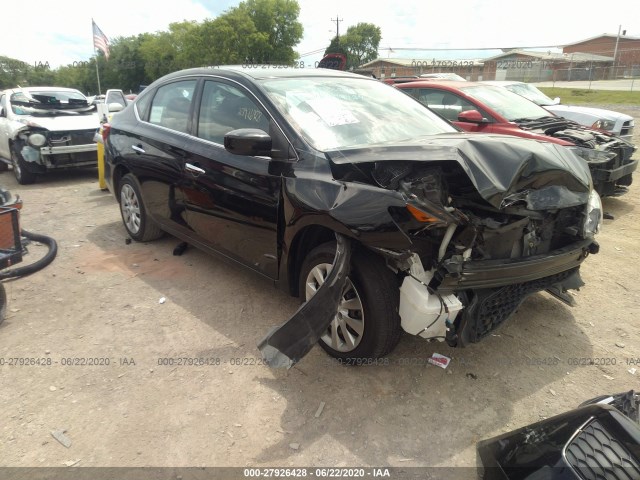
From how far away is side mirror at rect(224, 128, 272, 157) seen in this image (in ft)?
9.88

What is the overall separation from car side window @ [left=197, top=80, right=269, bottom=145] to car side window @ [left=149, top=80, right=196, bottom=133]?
24cm

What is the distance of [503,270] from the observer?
261 centimetres

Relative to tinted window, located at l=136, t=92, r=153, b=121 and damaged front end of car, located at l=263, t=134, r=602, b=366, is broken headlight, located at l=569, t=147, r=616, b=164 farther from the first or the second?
tinted window, located at l=136, t=92, r=153, b=121

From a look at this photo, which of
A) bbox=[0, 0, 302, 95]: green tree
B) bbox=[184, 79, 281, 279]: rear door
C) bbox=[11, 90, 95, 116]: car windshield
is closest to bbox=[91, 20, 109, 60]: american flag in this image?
bbox=[11, 90, 95, 116]: car windshield

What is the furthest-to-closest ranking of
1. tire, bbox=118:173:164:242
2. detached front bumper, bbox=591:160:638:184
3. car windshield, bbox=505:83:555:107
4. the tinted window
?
car windshield, bbox=505:83:555:107 < detached front bumper, bbox=591:160:638:184 < tire, bbox=118:173:164:242 < the tinted window

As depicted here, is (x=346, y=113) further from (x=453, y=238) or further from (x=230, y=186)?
(x=453, y=238)

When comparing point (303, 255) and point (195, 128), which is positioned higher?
point (195, 128)

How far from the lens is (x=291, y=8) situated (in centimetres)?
5647

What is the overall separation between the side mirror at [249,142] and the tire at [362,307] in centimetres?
75

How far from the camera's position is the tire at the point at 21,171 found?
830cm

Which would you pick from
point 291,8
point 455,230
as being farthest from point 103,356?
point 291,8

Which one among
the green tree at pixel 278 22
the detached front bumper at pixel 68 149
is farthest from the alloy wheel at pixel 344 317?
the green tree at pixel 278 22

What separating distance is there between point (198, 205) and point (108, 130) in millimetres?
2081

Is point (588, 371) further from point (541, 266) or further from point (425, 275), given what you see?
point (425, 275)
